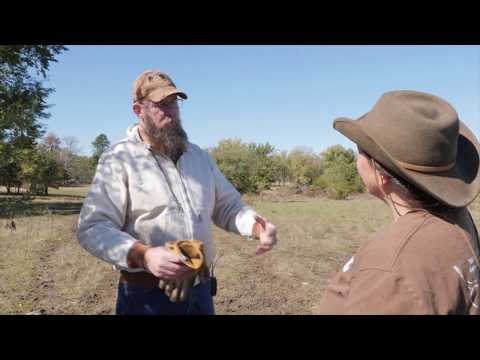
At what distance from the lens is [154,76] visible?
8.21 feet

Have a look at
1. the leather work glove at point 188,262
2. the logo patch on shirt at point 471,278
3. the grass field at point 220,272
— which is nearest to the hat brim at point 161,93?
the leather work glove at point 188,262

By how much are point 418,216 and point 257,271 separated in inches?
304

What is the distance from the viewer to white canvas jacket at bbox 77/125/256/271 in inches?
81.9

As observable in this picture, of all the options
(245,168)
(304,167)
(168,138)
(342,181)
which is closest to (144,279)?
(168,138)

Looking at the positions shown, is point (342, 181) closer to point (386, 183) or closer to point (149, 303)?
point (149, 303)

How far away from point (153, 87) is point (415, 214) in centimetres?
187

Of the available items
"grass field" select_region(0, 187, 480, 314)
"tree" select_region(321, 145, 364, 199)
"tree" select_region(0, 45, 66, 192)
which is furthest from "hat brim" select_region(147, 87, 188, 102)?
"tree" select_region(321, 145, 364, 199)

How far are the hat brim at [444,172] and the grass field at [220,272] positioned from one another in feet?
16.4

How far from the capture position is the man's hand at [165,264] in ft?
6.05

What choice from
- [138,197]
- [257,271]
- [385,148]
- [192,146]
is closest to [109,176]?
[138,197]

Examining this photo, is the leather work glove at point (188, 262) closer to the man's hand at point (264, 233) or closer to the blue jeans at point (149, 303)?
the blue jeans at point (149, 303)

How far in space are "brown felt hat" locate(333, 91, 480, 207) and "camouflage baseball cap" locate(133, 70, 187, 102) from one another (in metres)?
1.41

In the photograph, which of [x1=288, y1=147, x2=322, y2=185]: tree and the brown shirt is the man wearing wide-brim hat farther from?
[x1=288, y1=147, x2=322, y2=185]: tree
